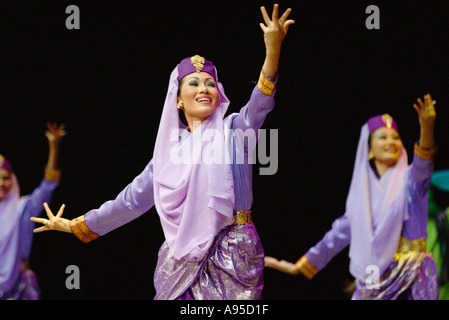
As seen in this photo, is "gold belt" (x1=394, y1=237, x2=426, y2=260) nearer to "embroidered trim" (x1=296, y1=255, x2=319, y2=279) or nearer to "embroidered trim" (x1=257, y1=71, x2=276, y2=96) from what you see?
"embroidered trim" (x1=296, y1=255, x2=319, y2=279)

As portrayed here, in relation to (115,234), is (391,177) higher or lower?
higher

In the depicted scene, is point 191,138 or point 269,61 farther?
point 191,138

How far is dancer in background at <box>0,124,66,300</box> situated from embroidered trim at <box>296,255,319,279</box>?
1.68 m

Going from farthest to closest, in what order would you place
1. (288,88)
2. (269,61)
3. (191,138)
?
(288,88)
(191,138)
(269,61)

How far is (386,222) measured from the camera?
373cm

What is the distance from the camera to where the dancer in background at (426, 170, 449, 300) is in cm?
383

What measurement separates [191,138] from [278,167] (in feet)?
3.56

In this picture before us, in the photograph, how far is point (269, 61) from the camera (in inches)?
115

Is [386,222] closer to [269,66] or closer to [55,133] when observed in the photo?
[269,66]

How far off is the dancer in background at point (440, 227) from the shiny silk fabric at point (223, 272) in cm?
136

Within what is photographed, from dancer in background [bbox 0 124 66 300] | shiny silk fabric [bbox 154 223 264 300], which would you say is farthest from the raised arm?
dancer in background [bbox 0 124 66 300]

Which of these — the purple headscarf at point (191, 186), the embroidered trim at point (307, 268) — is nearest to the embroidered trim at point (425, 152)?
the embroidered trim at point (307, 268)
